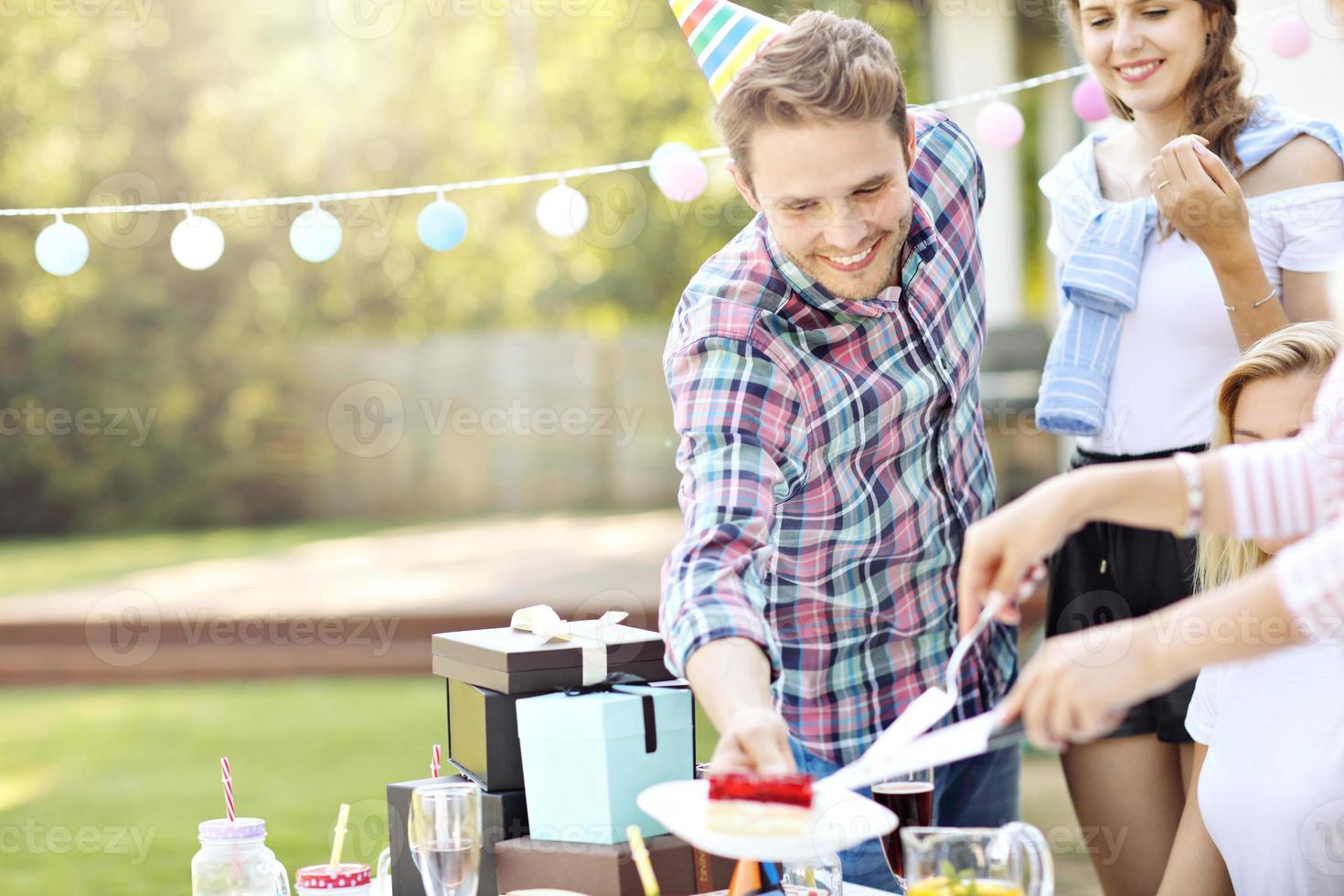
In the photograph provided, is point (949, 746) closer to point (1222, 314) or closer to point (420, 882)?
Answer: point (420, 882)

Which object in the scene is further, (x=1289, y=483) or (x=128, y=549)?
(x=128, y=549)

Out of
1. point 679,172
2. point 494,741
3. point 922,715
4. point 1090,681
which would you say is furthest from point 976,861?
point 679,172

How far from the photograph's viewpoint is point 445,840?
1.64 meters

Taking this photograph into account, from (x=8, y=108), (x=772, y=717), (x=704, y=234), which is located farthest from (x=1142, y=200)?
(x=8, y=108)

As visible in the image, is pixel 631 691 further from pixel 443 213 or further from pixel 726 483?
pixel 443 213

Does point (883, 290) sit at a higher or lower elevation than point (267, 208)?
lower

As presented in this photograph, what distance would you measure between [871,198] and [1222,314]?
70cm

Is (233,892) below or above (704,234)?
below

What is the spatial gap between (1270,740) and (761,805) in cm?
86

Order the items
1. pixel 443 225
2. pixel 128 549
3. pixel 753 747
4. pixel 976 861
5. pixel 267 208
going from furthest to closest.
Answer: pixel 267 208
pixel 128 549
pixel 443 225
pixel 753 747
pixel 976 861

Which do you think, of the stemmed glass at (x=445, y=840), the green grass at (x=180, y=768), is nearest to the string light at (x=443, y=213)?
the stemmed glass at (x=445, y=840)

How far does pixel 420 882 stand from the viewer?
6.10 ft

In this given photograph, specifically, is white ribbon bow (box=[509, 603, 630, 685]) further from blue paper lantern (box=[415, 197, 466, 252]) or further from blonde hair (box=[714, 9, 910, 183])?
blue paper lantern (box=[415, 197, 466, 252])

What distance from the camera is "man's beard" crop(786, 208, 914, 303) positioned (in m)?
1.86
